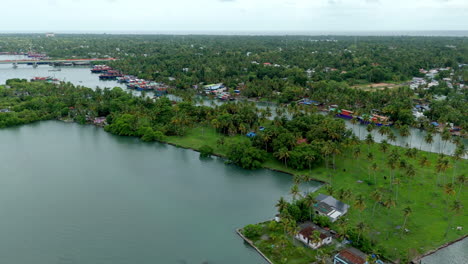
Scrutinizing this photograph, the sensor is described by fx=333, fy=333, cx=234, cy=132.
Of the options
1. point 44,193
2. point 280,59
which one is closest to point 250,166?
point 44,193

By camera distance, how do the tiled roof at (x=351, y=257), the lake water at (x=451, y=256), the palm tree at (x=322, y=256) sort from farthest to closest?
the lake water at (x=451, y=256), the palm tree at (x=322, y=256), the tiled roof at (x=351, y=257)

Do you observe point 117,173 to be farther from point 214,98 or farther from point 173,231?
point 214,98

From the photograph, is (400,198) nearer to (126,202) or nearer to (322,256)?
(322,256)

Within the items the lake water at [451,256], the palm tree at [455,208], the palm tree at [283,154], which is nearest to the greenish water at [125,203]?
the palm tree at [283,154]

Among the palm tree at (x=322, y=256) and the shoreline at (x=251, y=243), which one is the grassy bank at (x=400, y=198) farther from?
the shoreline at (x=251, y=243)

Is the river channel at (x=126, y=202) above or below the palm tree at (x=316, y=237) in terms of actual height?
below

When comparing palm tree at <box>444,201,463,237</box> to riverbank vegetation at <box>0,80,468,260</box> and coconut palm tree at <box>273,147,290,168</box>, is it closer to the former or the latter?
riverbank vegetation at <box>0,80,468,260</box>
